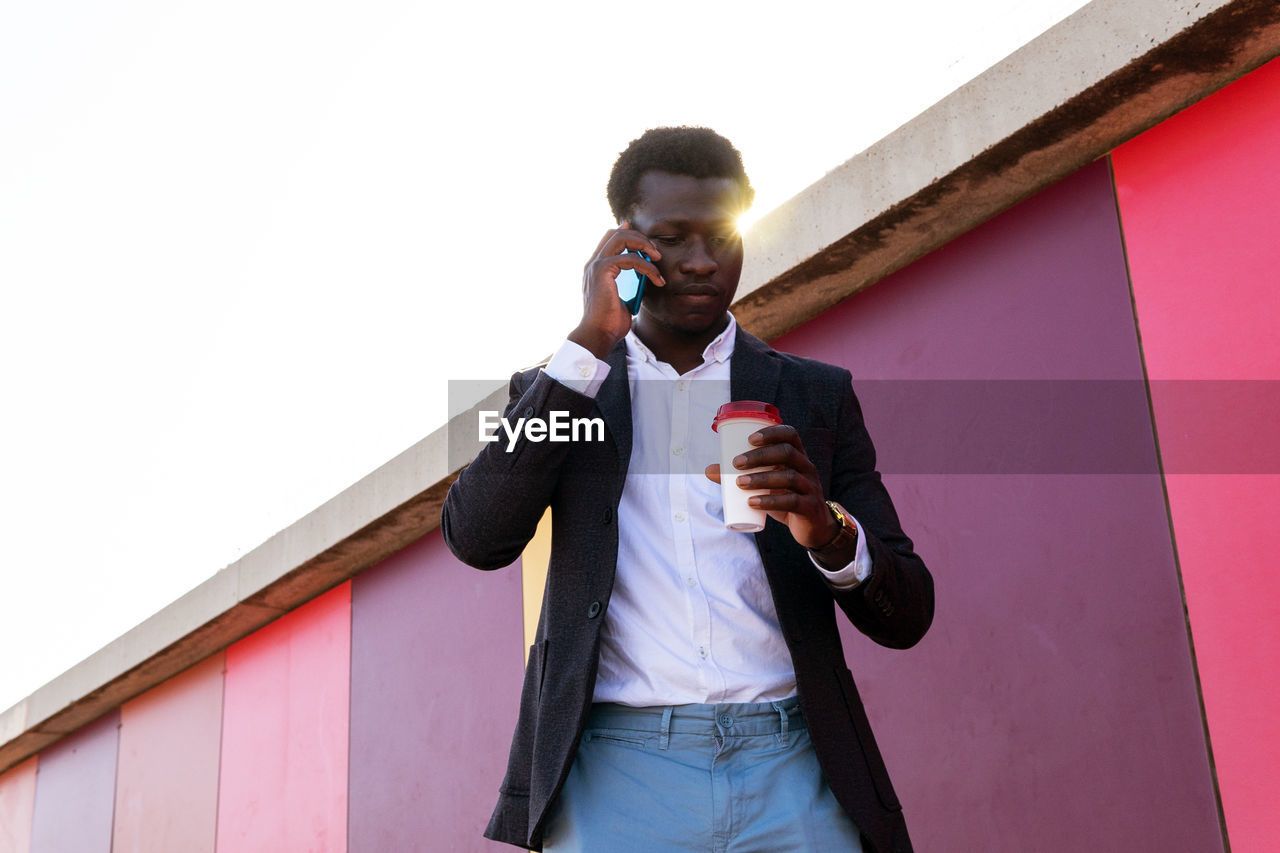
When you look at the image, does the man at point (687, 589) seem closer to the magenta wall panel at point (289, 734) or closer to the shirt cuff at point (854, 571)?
the shirt cuff at point (854, 571)

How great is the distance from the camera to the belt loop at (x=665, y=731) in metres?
1.80

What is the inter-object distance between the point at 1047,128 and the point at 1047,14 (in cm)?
37

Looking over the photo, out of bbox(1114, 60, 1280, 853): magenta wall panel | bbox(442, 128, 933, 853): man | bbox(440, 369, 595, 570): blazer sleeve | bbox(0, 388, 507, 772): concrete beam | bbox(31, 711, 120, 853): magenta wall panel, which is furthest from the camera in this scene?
bbox(31, 711, 120, 853): magenta wall panel

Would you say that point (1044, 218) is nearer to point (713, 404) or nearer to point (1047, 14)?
point (1047, 14)

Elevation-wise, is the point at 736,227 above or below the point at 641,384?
above

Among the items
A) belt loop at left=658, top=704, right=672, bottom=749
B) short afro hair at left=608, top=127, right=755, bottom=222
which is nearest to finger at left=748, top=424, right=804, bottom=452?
belt loop at left=658, top=704, right=672, bottom=749

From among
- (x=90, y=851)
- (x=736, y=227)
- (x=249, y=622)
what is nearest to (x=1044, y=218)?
(x=736, y=227)

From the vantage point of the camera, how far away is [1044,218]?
320cm

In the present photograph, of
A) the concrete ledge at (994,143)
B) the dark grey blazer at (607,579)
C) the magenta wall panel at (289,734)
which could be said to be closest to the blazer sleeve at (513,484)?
the dark grey blazer at (607,579)

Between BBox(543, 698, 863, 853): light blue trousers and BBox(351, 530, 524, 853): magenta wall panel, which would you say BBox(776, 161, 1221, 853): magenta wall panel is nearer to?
BBox(543, 698, 863, 853): light blue trousers

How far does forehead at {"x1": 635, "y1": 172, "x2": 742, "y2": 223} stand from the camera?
2.28 metres

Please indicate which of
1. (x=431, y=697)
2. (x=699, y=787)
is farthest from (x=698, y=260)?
(x=431, y=697)

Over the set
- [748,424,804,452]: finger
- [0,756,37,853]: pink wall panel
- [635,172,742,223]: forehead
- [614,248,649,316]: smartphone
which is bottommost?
[0,756,37,853]: pink wall panel

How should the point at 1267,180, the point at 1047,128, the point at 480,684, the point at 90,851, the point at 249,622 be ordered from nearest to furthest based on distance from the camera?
the point at 1267,180
the point at 1047,128
the point at 480,684
the point at 249,622
the point at 90,851
